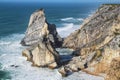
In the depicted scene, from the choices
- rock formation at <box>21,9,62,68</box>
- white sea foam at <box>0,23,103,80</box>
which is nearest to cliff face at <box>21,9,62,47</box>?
rock formation at <box>21,9,62,68</box>

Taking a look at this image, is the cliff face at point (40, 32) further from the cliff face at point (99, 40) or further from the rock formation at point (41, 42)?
the cliff face at point (99, 40)

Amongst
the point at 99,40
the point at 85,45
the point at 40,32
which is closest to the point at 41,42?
the point at 85,45

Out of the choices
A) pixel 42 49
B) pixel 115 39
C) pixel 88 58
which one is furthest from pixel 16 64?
pixel 115 39

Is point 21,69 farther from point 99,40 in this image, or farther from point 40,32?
point 40,32

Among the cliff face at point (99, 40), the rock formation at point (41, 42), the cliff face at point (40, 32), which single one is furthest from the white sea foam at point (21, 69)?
the cliff face at point (99, 40)

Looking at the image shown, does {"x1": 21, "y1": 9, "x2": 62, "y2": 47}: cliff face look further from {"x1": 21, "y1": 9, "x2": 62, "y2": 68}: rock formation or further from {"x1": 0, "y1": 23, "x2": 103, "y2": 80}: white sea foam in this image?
{"x1": 0, "y1": 23, "x2": 103, "y2": 80}: white sea foam

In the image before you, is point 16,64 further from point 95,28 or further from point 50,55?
point 95,28

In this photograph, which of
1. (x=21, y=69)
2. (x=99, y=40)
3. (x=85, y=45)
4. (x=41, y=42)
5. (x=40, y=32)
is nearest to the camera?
(x=21, y=69)
